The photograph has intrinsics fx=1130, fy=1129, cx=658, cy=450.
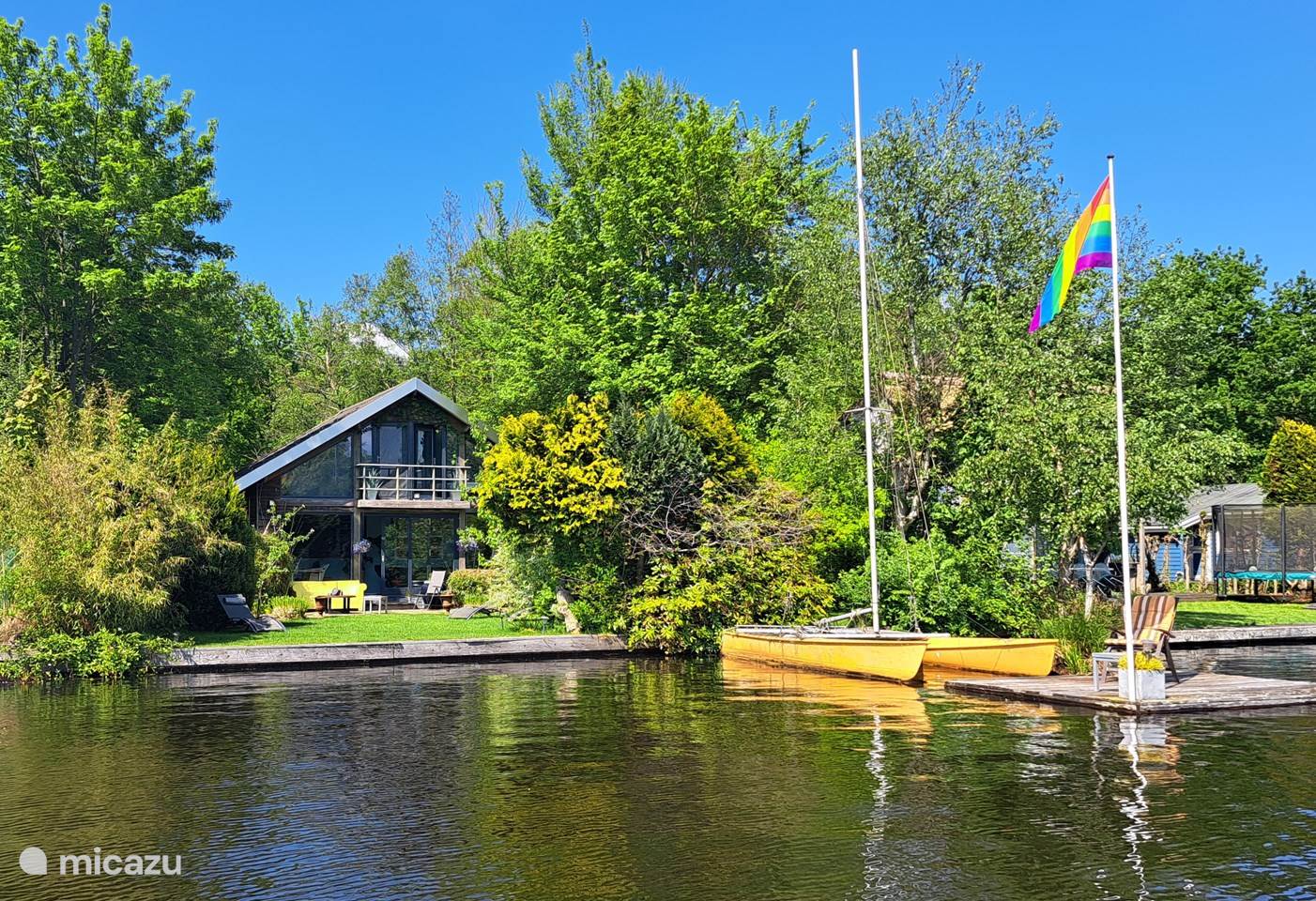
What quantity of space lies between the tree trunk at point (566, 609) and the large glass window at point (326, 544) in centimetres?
1298

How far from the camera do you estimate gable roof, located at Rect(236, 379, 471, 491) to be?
35.7 m

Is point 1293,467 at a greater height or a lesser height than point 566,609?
greater

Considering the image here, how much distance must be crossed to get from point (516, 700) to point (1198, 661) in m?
14.6

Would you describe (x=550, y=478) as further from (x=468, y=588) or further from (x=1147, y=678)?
(x=1147, y=678)

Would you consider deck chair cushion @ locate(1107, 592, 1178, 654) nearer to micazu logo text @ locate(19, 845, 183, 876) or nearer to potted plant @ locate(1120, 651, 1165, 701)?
potted plant @ locate(1120, 651, 1165, 701)

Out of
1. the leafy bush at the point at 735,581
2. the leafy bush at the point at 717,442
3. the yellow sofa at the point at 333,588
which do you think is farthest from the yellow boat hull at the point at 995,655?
the yellow sofa at the point at 333,588

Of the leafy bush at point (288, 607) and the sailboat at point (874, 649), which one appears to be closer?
the sailboat at point (874, 649)

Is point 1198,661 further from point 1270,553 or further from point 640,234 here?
point 640,234

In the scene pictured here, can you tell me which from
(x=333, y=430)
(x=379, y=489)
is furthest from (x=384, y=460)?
(x=333, y=430)

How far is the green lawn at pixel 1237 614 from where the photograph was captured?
29969mm

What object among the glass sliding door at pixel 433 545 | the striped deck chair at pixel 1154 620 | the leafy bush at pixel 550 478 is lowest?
the striped deck chair at pixel 1154 620

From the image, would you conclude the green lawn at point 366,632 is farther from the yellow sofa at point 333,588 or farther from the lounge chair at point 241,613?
the yellow sofa at point 333,588

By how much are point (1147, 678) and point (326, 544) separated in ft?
93.6

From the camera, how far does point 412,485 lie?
3916 cm
